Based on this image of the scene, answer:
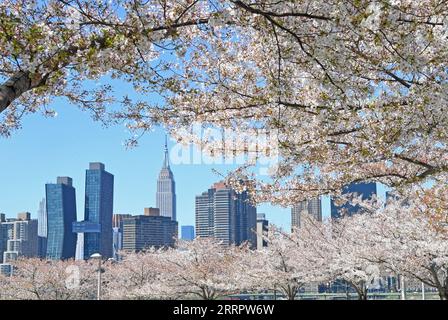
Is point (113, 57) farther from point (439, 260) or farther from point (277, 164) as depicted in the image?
point (439, 260)

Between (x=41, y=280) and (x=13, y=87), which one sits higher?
(x=13, y=87)

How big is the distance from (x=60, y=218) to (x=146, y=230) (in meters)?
56.7

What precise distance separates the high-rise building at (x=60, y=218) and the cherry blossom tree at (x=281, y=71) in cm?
13330

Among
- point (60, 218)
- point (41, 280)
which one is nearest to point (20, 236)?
point (60, 218)

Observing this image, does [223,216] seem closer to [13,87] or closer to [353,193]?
[353,193]

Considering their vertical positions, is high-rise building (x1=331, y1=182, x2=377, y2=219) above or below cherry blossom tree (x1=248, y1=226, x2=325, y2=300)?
above

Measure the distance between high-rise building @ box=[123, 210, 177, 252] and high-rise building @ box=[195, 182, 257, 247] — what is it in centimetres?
558

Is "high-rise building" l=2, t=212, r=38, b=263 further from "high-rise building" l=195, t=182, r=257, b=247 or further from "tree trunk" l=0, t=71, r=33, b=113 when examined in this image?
"tree trunk" l=0, t=71, r=33, b=113

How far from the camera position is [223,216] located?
85812mm

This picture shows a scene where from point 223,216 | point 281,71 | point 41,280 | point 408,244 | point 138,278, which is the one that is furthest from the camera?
point 223,216

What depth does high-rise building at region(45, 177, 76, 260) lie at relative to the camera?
137000mm

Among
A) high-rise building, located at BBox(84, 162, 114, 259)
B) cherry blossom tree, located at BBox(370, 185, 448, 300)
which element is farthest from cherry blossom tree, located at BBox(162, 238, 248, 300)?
high-rise building, located at BBox(84, 162, 114, 259)

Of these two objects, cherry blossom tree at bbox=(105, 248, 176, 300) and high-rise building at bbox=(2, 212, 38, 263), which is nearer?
cherry blossom tree at bbox=(105, 248, 176, 300)

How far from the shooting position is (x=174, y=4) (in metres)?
5.64
